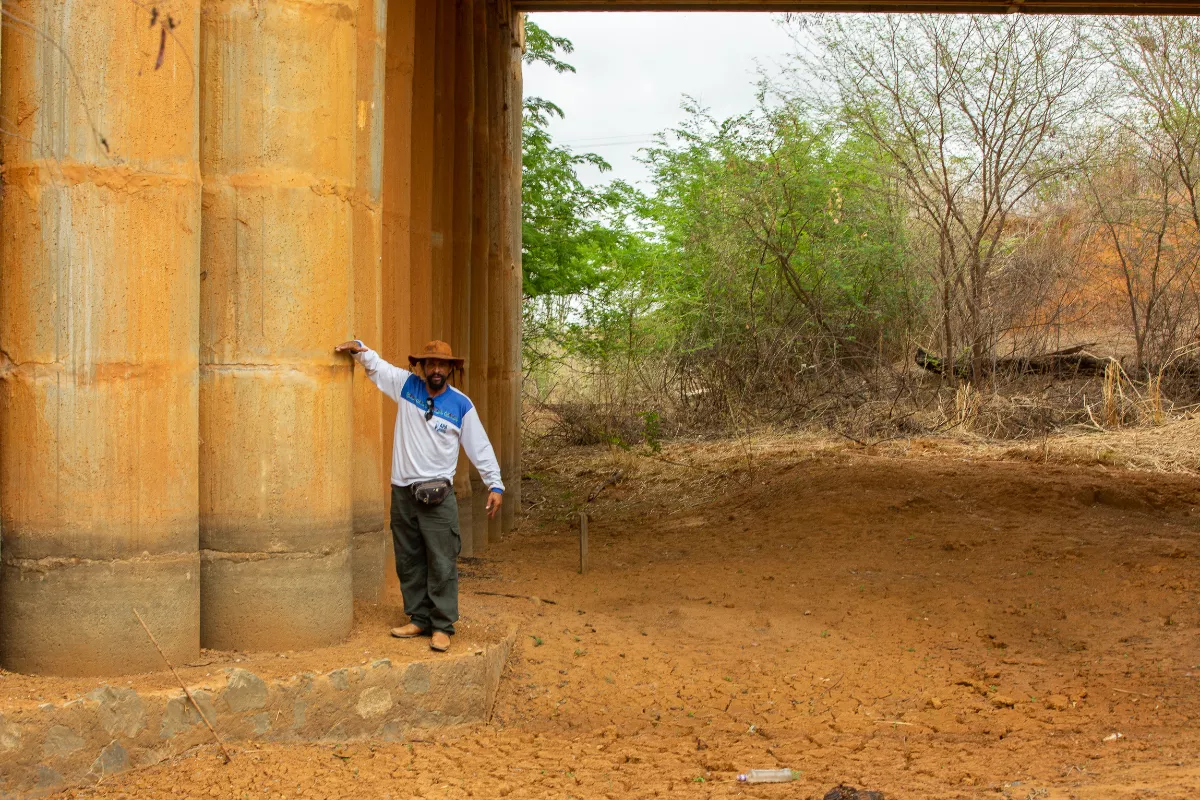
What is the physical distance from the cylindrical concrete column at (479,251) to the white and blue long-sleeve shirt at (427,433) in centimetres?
539

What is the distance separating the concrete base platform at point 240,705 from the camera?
554 centimetres

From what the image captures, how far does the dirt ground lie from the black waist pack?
1.37 metres

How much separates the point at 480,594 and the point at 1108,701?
482 cm

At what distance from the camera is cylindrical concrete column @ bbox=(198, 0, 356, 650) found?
6590 millimetres

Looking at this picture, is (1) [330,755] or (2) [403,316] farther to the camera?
(2) [403,316]

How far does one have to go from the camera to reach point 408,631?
721cm

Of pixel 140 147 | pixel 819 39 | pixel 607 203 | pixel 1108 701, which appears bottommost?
pixel 1108 701

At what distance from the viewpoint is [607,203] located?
23.0 meters

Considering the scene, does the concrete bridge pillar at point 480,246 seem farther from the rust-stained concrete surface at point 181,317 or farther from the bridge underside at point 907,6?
the rust-stained concrete surface at point 181,317

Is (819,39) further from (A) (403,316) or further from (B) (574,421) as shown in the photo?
(A) (403,316)

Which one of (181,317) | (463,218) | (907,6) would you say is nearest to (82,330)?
(181,317)

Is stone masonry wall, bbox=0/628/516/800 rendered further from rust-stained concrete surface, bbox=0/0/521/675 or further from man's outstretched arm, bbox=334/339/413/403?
man's outstretched arm, bbox=334/339/413/403

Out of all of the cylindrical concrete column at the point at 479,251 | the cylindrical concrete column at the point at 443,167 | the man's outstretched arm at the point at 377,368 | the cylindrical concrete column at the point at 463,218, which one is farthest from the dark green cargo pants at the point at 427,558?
the cylindrical concrete column at the point at 479,251

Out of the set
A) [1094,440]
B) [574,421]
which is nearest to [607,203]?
[574,421]
